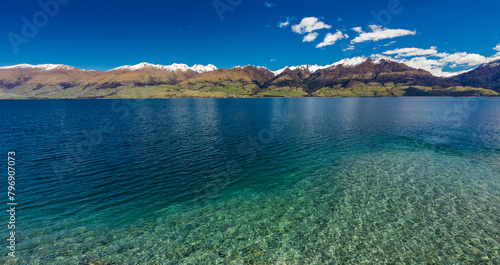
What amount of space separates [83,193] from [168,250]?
710 inches

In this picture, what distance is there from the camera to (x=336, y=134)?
65.4 metres

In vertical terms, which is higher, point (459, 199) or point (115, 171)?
point (115, 171)

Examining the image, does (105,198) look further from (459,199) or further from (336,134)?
(336,134)

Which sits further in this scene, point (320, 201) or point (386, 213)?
point (320, 201)

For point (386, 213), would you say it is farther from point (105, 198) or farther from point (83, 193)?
point (83, 193)

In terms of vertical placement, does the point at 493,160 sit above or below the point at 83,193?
below

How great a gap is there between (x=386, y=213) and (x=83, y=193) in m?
37.3

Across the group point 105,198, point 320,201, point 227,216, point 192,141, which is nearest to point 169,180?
point 105,198

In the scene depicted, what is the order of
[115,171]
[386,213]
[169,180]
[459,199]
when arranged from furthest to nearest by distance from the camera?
[115,171]
[169,180]
[459,199]
[386,213]

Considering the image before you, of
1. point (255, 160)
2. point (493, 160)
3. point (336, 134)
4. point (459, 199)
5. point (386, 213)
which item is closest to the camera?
point (386, 213)

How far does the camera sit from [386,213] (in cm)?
2148

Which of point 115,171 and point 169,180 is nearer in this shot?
point 169,180

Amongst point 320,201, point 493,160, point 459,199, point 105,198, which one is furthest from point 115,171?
point 493,160

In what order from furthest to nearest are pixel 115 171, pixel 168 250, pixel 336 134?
pixel 336 134 → pixel 115 171 → pixel 168 250
